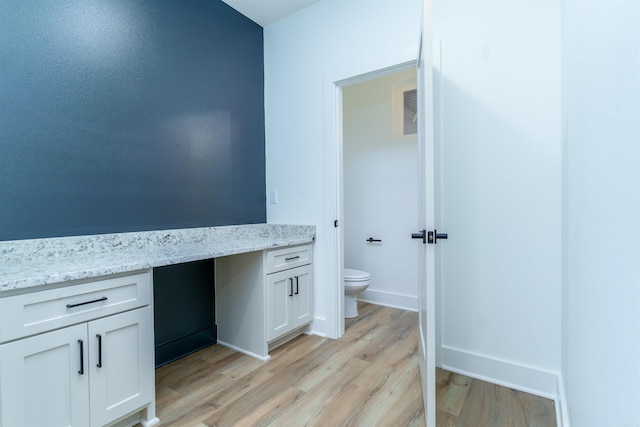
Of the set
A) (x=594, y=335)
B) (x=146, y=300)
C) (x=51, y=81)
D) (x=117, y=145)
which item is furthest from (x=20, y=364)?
(x=594, y=335)

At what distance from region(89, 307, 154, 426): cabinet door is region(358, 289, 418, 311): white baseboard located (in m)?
2.33

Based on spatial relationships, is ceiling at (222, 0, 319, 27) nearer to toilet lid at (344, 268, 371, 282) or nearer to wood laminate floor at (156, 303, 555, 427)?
toilet lid at (344, 268, 371, 282)

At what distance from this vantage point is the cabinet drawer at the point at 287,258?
2.13 meters

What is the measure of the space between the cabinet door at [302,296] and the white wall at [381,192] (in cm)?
109

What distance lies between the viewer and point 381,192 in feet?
10.8

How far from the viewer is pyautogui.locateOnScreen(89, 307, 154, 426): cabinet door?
127cm

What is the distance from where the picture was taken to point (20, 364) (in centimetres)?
108

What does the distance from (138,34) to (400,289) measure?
3.04 metres

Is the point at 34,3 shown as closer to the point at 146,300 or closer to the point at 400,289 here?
the point at 146,300

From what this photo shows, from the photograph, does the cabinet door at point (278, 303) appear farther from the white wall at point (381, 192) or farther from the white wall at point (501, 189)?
the white wall at point (381, 192)

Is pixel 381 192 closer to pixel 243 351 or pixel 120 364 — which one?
pixel 243 351

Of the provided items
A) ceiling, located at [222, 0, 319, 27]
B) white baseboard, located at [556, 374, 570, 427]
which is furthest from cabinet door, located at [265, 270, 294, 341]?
ceiling, located at [222, 0, 319, 27]

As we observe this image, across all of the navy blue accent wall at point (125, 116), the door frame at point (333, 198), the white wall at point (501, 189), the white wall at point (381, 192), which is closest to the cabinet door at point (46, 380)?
the navy blue accent wall at point (125, 116)

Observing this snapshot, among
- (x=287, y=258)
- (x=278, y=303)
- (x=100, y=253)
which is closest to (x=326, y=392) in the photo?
(x=278, y=303)
